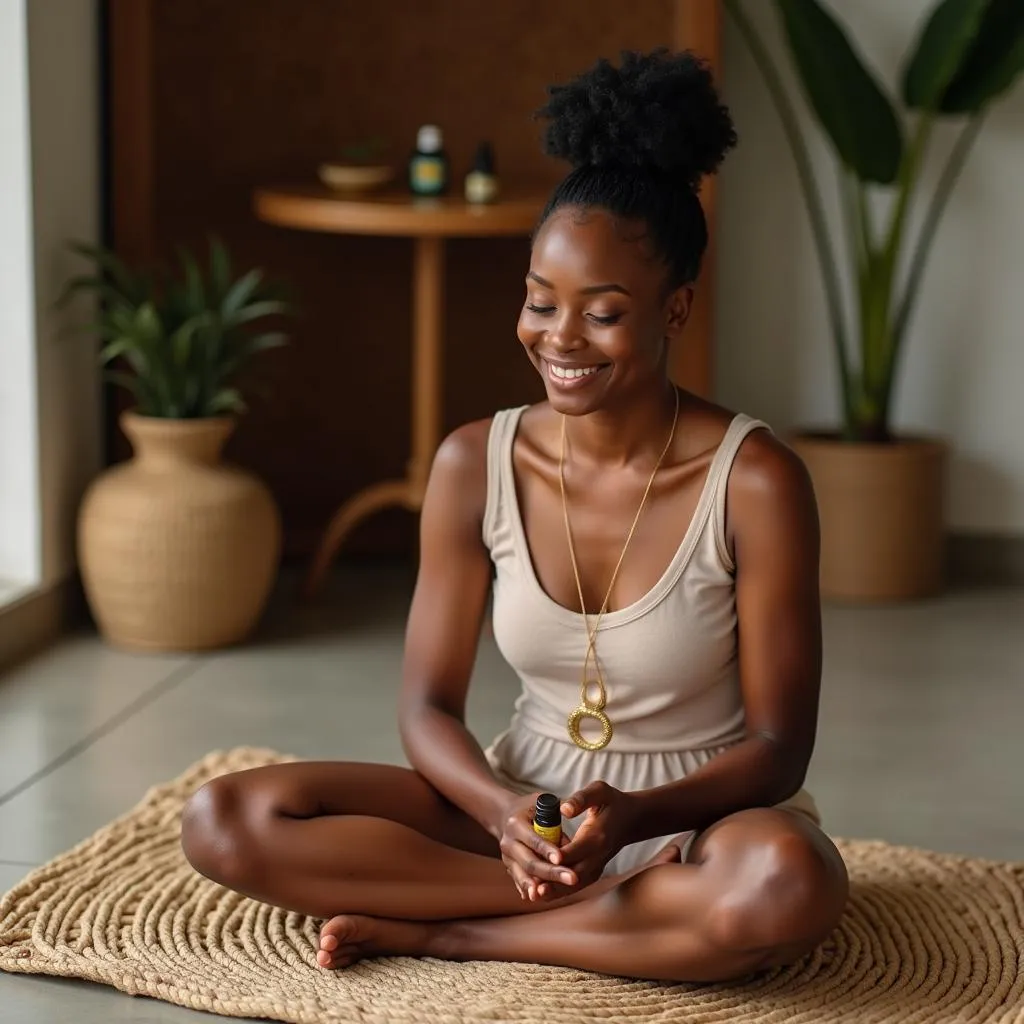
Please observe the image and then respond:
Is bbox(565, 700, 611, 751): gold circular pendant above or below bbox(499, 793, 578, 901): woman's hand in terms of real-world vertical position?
above

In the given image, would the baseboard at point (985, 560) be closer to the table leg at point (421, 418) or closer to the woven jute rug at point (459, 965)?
the table leg at point (421, 418)

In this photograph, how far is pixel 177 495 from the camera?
12.2 ft

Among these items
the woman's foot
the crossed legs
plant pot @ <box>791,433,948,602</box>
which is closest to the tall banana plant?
plant pot @ <box>791,433,948,602</box>

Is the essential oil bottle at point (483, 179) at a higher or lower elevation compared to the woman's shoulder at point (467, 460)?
higher

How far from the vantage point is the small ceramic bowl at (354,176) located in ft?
13.2

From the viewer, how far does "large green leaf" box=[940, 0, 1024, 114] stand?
156 inches

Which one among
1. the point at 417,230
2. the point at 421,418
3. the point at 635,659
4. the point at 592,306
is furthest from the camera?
the point at 421,418

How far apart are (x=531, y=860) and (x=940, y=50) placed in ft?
8.36

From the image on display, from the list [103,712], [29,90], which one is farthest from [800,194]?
[103,712]

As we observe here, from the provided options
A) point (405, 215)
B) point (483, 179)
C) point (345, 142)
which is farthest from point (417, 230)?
point (345, 142)

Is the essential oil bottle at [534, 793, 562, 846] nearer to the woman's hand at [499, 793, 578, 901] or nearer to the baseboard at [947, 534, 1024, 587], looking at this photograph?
the woman's hand at [499, 793, 578, 901]

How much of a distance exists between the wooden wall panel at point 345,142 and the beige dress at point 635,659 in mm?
2032

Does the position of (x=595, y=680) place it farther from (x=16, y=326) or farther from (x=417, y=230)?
(x=16, y=326)

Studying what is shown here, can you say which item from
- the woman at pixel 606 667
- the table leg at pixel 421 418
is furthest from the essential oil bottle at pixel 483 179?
the woman at pixel 606 667
